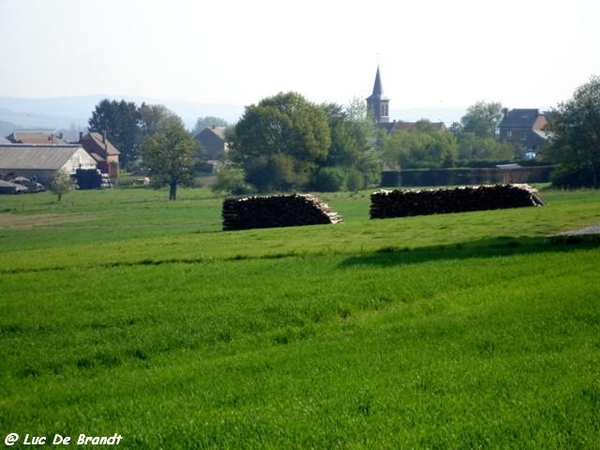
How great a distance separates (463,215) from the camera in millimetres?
35875

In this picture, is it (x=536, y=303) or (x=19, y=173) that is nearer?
(x=536, y=303)

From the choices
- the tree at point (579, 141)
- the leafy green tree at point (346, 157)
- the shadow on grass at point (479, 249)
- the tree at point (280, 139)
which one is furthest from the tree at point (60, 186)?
the shadow on grass at point (479, 249)

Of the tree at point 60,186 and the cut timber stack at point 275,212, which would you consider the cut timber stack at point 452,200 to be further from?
the tree at point 60,186

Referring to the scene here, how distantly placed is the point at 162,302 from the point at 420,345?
709cm

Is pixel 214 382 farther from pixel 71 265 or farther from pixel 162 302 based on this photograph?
pixel 71 265

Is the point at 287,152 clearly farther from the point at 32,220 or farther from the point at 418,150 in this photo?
the point at 418,150

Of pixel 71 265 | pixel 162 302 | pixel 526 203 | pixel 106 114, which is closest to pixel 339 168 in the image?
pixel 526 203

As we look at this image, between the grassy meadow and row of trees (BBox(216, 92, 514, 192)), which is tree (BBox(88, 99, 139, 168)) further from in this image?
the grassy meadow

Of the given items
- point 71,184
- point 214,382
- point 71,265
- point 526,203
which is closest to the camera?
point 214,382

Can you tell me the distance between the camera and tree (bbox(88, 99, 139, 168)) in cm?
18888

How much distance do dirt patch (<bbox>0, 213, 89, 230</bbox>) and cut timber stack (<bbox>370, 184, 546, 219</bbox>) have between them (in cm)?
3270

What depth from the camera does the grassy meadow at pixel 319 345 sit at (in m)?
9.45

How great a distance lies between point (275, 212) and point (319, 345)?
3017 centimetres

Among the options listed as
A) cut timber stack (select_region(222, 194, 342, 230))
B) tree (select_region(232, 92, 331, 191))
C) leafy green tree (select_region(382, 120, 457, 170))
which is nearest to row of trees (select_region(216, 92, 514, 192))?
tree (select_region(232, 92, 331, 191))
